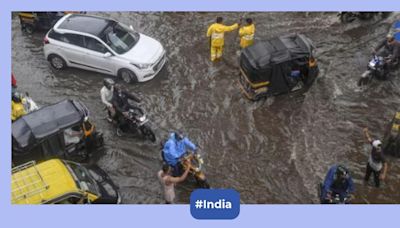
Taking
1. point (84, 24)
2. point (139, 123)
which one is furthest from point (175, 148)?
point (84, 24)

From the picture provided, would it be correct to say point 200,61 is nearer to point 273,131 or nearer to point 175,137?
point 273,131

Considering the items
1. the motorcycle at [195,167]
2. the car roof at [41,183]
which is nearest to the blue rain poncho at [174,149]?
the motorcycle at [195,167]

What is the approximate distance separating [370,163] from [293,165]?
1.90 metres

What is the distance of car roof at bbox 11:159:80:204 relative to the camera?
961 cm

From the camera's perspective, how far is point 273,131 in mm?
13172

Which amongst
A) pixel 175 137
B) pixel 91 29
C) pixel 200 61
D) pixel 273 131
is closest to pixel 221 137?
pixel 273 131

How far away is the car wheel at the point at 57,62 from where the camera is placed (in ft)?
50.9

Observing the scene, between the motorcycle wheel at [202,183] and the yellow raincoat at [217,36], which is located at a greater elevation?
the yellow raincoat at [217,36]

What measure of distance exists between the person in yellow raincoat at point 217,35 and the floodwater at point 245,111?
0.36 meters

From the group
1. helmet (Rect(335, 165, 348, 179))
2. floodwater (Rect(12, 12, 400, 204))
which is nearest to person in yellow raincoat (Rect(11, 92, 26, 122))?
floodwater (Rect(12, 12, 400, 204))

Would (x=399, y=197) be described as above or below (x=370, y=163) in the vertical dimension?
below

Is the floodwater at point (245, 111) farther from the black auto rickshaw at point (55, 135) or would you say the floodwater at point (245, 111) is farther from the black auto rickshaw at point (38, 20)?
the black auto rickshaw at point (55, 135)

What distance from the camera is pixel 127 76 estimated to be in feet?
49.1

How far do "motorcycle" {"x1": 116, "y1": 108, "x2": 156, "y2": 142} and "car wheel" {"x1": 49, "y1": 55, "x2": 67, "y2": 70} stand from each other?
4.03 metres
